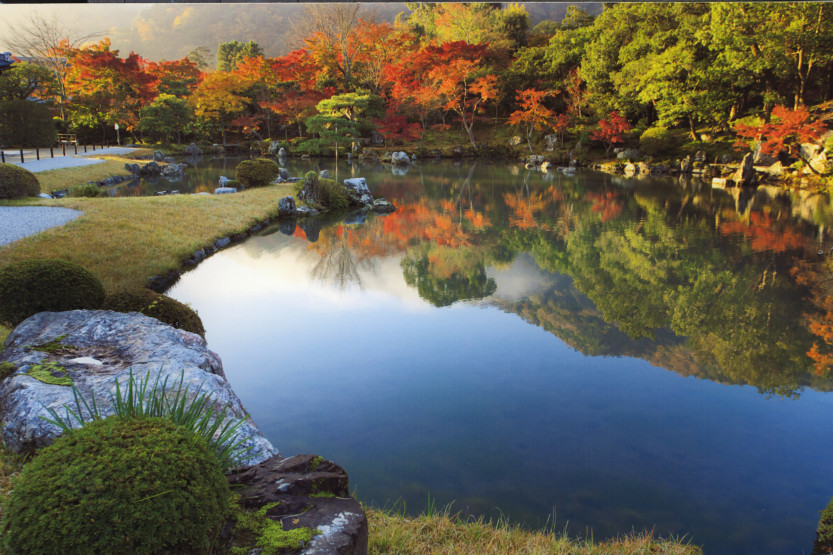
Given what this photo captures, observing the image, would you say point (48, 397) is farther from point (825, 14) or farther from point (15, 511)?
point (825, 14)

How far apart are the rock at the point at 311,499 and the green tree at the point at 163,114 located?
26.3m

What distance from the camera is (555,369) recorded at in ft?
14.5

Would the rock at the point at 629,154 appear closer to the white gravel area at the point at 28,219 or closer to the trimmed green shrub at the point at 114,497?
the white gravel area at the point at 28,219

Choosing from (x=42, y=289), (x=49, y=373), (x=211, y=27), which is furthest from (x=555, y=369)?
(x=211, y=27)

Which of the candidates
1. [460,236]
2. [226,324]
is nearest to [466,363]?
[226,324]

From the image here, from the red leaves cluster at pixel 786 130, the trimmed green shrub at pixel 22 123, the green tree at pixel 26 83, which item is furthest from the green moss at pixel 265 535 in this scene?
the green tree at pixel 26 83

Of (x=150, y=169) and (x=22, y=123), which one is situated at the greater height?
(x=22, y=123)

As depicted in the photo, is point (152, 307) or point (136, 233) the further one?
point (136, 233)

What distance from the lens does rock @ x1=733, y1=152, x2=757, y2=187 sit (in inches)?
642

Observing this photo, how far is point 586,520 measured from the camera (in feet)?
8.57

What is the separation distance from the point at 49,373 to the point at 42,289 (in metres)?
1.32

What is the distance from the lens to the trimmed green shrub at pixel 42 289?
3609 mm

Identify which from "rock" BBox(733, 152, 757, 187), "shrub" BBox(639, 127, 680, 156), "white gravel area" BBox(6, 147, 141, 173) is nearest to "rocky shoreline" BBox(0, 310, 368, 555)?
"white gravel area" BBox(6, 147, 141, 173)

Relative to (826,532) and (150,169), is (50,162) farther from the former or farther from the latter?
(826,532)
